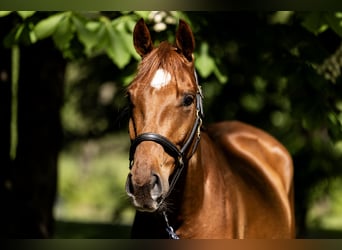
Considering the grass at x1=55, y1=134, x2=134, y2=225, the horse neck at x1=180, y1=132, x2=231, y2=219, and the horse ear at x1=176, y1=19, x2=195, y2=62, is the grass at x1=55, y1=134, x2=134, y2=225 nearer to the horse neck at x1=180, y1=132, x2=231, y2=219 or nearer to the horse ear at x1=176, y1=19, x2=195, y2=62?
the horse neck at x1=180, y1=132, x2=231, y2=219

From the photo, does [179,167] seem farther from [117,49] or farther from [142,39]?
Result: [117,49]

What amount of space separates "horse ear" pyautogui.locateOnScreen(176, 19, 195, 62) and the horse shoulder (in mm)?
999

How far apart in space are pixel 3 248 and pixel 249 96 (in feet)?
21.8

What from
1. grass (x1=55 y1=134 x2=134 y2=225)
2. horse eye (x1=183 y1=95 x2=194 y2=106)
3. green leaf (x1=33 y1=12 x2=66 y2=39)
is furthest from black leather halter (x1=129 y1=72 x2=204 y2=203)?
grass (x1=55 y1=134 x2=134 y2=225)

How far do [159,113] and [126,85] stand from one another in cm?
164

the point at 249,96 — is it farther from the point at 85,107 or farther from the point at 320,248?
the point at 320,248

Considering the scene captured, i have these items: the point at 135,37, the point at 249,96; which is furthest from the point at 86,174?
the point at 135,37

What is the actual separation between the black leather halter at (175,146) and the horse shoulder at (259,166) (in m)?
0.79

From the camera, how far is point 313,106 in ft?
17.2

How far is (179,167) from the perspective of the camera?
3.27m

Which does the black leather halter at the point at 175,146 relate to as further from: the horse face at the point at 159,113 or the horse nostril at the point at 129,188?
the horse nostril at the point at 129,188

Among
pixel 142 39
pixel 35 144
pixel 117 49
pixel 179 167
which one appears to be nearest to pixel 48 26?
pixel 117 49

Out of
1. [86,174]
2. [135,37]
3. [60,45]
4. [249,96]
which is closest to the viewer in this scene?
[135,37]

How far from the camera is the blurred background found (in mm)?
4637
